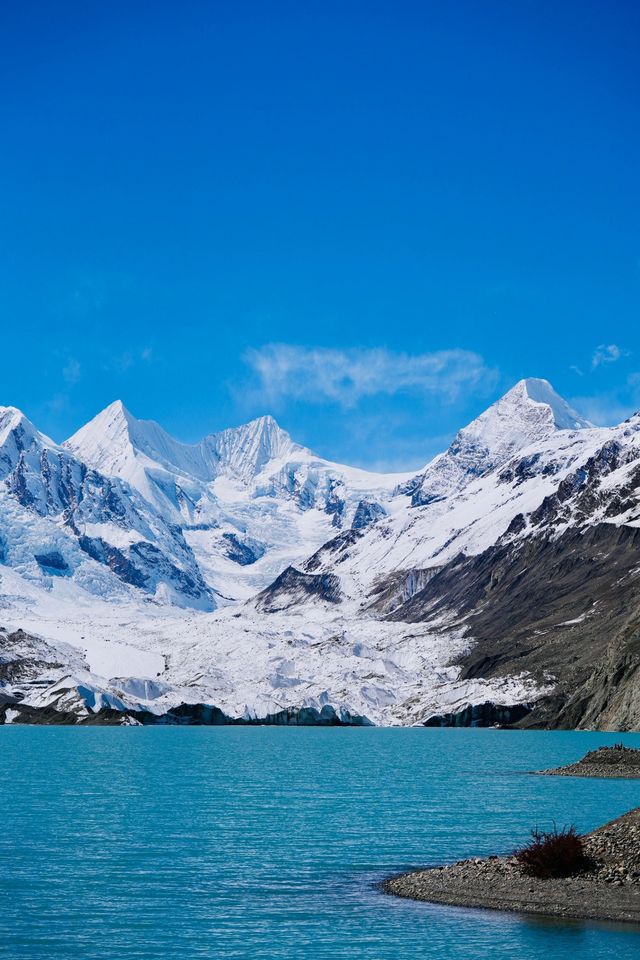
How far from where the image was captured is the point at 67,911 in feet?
136

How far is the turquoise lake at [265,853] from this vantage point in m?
Result: 37.1

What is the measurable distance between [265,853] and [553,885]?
1676 cm

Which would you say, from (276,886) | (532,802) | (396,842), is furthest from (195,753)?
(276,886)

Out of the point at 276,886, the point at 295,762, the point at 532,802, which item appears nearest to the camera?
the point at 276,886

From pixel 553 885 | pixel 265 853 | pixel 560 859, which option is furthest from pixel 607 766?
pixel 553 885

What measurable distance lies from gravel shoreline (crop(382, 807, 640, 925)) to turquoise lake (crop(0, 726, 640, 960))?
1.22 m

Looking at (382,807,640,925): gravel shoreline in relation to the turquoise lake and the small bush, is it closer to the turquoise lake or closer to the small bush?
the small bush

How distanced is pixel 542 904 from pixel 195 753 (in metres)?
110

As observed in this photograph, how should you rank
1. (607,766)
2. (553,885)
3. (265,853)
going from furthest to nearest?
(607,766)
(265,853)
(553,885)

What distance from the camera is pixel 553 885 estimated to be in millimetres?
43250

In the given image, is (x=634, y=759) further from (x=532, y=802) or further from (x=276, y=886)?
(x=276, y=886)

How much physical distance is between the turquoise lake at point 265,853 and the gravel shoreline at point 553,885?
1.22 metres

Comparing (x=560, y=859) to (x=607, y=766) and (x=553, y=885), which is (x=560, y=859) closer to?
(x=553, y=885)

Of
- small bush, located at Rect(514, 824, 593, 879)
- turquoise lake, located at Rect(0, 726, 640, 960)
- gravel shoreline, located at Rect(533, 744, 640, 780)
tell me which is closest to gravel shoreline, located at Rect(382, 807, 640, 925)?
small bush, located at Rect(514, 824, 593, 879)
